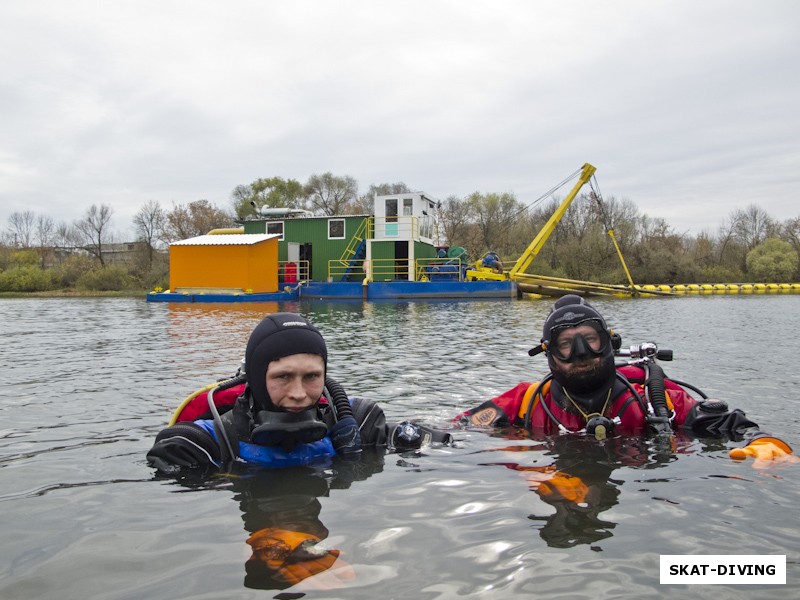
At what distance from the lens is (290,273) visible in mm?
31094

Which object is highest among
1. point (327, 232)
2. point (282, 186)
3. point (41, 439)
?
point (282, 186)

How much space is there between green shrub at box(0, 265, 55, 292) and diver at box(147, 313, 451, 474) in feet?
142

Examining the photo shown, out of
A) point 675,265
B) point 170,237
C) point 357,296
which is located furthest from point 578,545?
point 170,237

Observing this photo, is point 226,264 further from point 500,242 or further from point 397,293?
point 500,242

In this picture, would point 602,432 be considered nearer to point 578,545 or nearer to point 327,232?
point 578,545

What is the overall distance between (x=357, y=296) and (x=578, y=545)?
2599 centimetres

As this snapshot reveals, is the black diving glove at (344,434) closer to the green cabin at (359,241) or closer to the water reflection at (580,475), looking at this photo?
the water reflection at (580,475)

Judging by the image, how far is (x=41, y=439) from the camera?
15.2ft

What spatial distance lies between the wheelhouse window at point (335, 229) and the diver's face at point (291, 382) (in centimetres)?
2803

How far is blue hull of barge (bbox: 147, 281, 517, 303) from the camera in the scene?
27.1m

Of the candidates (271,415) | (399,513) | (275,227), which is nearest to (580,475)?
(399,513)

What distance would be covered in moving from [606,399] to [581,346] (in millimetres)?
514

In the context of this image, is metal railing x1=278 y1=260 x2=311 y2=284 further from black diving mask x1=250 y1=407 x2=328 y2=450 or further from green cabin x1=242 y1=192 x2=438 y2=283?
black diving mask x1=250 y1=407 x2=328 y2=450

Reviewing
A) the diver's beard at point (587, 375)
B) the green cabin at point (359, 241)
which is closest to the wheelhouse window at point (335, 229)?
the green cabin at point (359, 241)
